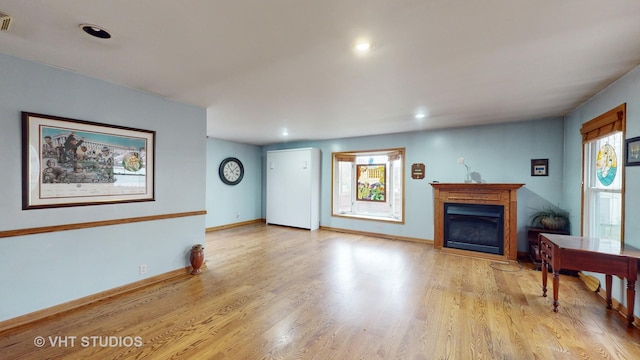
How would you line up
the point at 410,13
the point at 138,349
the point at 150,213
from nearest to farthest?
the point at 410,13, the point at 138,349, the point at 150,213

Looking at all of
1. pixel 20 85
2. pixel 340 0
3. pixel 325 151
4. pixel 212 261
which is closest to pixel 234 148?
pixel 325 151

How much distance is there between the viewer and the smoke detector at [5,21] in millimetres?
1602

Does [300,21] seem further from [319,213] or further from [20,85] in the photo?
[319,213]

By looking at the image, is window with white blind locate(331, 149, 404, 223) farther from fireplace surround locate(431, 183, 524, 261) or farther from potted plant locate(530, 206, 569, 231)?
potted plant locate(530, 206, 569, 231)

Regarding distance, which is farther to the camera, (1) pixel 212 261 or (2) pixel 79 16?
(1) pixel 212 261

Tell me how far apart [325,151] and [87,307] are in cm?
507

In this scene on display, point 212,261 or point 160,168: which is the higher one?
point 160,168

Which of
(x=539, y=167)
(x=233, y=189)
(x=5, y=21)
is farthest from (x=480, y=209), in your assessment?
(x=5, y=21)

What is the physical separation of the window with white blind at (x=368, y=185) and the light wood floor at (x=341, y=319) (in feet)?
7.89

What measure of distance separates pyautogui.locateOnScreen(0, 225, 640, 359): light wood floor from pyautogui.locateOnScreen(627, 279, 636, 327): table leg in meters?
0.08

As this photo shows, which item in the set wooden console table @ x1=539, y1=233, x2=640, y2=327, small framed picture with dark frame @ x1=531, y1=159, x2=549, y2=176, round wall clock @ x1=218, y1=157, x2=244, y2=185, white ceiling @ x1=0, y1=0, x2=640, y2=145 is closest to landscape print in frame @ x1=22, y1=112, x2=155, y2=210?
white ceiling @ x1=0, y1=0, x2=640, y2=145

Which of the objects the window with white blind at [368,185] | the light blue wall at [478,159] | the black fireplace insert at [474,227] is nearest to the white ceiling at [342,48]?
the light blue wall at [478,159]

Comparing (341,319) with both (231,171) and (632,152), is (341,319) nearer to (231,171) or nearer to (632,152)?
(632,152)

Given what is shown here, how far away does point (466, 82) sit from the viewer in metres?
2.68
